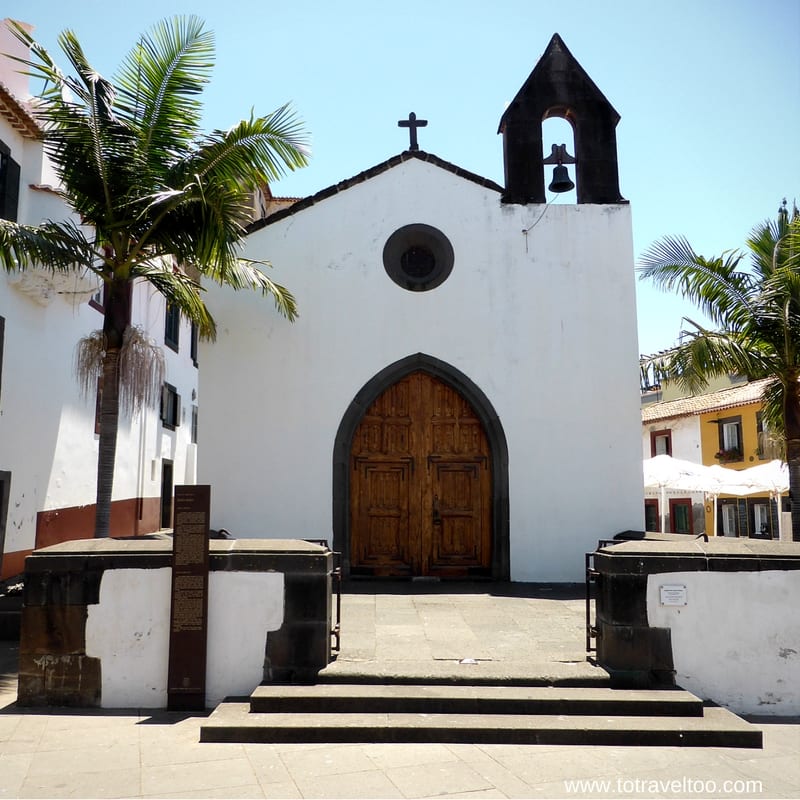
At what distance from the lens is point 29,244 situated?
8133 millimetres

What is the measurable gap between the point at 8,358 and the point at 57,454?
7.54 ft

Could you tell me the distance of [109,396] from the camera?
881cm

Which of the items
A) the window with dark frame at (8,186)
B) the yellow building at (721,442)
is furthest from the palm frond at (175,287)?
the yellow building at (721,442)

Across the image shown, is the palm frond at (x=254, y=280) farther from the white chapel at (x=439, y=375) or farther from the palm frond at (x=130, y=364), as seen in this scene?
the palm frond at (x=130, y=364)

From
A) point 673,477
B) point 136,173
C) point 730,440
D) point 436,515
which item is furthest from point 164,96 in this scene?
point 730,440

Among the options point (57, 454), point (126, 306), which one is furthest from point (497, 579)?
point (57, 454)

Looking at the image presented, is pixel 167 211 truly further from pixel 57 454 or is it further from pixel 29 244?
pixel 57 454

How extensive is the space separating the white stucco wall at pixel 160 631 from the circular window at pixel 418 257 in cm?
586

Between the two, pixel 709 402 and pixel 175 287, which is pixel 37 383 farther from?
pixel 709 402

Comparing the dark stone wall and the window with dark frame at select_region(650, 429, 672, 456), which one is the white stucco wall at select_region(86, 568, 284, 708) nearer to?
the dark stone wall

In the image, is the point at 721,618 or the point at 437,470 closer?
the point at 721,618

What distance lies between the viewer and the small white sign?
20.6ft

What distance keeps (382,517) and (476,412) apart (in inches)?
77.8

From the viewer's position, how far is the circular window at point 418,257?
1102cm
